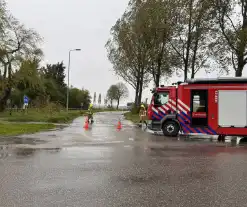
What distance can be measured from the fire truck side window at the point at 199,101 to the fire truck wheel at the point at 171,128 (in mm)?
1434

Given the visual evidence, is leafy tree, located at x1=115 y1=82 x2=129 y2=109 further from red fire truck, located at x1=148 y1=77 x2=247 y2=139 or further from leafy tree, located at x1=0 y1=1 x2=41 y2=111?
red fire truck, located at x1=148 y1=77 x2=247 y2=139

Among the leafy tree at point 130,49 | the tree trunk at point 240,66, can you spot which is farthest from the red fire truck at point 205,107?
the leafy tree at point 130,49

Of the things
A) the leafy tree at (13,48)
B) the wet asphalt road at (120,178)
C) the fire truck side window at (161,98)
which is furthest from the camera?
the leafy tree at (13,48)

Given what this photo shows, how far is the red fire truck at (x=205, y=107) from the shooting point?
1702cm

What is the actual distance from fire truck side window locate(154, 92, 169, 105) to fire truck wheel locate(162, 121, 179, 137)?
116 centimetres

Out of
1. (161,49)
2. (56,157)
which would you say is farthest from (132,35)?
(56,157)

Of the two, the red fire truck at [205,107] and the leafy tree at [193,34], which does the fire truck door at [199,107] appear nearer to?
the red fire truck at [205,107]

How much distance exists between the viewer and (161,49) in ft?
123

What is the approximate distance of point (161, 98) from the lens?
1906 cm

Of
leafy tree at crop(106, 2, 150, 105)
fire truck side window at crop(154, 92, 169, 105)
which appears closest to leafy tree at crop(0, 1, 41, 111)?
leafy tree at crop(106, 2, 150, 105)

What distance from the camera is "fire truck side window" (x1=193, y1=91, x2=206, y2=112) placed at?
57.6 ft

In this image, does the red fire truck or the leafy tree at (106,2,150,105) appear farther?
Result: the leafy tree at (106,2,150,105)

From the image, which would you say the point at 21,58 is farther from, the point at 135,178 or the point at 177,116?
the point at 135,178

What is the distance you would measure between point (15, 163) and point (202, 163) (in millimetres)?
Answer: 4992
